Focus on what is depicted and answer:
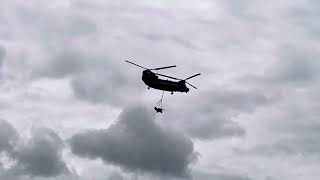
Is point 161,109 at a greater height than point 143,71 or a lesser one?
lesser

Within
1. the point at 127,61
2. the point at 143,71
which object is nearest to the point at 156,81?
the point at 143,71

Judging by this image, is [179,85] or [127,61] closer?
[127,61]

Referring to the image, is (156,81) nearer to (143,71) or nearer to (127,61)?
(143,71)

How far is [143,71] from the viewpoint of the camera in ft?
479

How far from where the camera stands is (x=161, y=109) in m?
143

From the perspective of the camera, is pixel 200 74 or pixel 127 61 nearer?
pixel 127 61

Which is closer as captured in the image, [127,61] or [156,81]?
[127,61]

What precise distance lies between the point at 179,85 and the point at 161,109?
10.2 metres

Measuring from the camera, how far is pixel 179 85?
147875 millimetres

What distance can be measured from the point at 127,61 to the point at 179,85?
80.3ft

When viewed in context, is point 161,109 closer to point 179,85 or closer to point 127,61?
point 179,85

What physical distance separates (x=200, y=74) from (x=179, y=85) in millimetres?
8075

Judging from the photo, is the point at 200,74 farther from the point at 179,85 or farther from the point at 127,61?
the point at 127,61

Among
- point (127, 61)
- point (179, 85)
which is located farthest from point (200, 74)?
point (127, 61)
